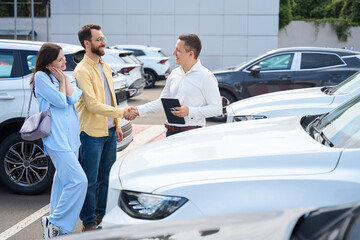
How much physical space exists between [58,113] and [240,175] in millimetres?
2121

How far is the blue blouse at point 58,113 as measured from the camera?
172 inches

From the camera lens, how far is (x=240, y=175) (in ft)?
9.14

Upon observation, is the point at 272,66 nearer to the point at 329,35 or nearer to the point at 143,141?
the point at 143,141

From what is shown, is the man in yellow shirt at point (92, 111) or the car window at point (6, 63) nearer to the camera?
the man in yellow shirt at point (92, 111)

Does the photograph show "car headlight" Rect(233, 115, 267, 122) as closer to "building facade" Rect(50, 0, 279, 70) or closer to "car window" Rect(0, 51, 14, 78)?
"car window" Rect(0, 51, 14, 78)

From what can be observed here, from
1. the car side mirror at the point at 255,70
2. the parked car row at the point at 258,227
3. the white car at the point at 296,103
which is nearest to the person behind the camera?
the parked car row at the point at 258,227

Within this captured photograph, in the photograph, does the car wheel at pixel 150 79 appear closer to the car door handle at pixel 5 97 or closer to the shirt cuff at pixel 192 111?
the car door handle at pixel 5 97

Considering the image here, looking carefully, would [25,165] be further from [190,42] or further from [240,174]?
[240,174]

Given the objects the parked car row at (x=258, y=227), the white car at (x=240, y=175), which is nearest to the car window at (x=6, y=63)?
the white car at (x=240, y=175)

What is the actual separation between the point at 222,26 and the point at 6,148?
2472 cm

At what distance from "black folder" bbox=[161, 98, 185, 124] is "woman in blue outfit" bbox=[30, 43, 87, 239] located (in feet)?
2.46

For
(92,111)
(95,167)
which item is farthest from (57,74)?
(95,167)

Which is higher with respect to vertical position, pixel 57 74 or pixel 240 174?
pixel 57 74

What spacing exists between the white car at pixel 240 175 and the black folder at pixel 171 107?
4.09 ft
